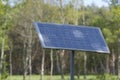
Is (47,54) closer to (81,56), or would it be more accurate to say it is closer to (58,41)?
(81,56)

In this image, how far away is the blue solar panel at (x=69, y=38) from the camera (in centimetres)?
731

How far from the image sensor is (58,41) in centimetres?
738

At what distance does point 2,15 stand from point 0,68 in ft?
9.03

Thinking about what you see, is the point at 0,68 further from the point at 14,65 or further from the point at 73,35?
the point at 14,65

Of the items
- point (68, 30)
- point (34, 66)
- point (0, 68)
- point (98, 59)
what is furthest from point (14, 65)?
point (68, 30)

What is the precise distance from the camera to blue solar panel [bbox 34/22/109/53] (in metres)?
7.31

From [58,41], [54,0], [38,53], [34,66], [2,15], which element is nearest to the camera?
[58,41]

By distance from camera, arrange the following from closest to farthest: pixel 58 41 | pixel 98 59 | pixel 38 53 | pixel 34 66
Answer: pixel 58 41
pixel 98 59
pixel 38 53
pixel 34 66

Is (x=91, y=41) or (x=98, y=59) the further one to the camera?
(x=98, y=59)

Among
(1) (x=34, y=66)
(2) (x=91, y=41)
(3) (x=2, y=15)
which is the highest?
(3) (x=2, y=15)

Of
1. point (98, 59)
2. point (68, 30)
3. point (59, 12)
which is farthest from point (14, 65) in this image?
point (68, 30)

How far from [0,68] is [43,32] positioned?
11268 millimetres

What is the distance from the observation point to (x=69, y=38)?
7.55 metres

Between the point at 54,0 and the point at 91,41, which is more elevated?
the point at 54,0
